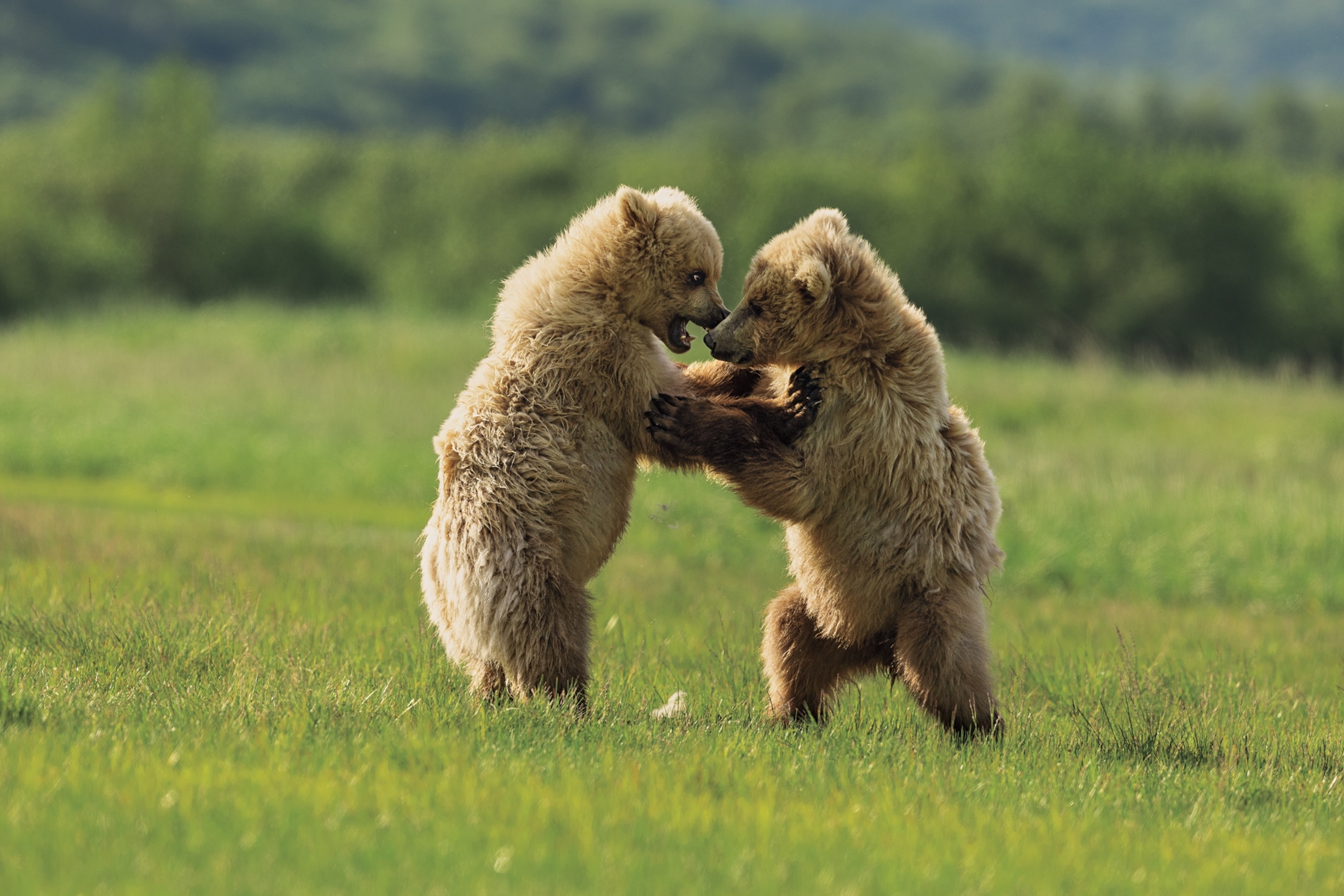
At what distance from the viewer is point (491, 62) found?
164625 mm

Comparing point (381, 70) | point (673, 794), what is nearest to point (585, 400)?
point (673, 794)

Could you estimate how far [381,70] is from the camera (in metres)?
152

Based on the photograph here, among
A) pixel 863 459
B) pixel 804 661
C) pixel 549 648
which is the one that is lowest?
pixel 804 661

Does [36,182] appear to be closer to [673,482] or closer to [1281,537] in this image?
[673,482]

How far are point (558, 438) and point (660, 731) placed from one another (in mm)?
1228

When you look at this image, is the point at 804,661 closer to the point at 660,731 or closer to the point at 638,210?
→ the point at 660,731

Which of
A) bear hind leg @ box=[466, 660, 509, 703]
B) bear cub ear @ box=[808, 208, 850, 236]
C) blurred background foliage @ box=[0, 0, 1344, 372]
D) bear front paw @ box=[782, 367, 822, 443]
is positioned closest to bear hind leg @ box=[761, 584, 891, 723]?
bear front paw @ box=[782, 367, 822, 443]

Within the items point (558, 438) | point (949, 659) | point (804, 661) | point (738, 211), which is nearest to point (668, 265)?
point (558, 438)

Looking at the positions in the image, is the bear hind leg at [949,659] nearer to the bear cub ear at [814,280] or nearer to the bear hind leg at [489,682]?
the bear cub ear at [814,280]

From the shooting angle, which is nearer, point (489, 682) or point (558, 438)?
point (558, 438)

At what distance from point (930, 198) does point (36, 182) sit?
34.0 meters

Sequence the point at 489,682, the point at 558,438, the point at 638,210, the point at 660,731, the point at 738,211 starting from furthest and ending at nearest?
the point at 738,211 → the point at 489,682 → the point at 638,210 → the point at 558,438 → the point at 660,731

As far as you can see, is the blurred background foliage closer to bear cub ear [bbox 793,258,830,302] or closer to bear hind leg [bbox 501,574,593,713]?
bear cub ear [bbox 793,258,830,302]

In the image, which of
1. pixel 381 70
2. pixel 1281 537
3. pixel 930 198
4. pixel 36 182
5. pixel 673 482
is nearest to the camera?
pixel 1281 537
